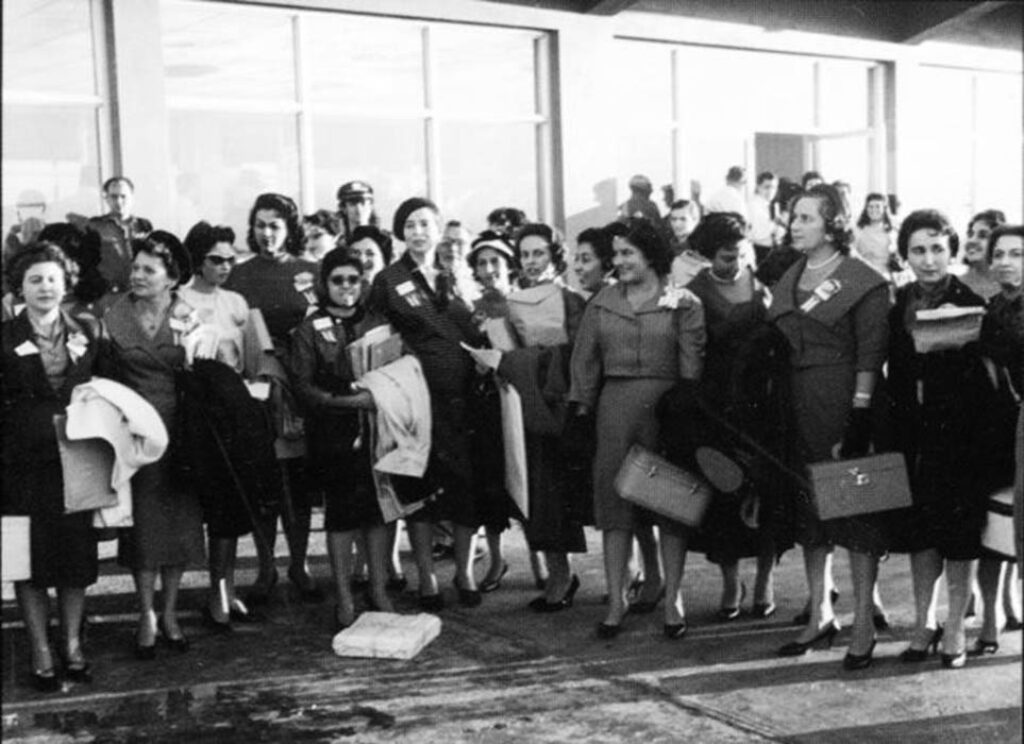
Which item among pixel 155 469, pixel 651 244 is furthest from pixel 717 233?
pixel 155 469

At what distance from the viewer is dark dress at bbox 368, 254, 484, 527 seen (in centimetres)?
544

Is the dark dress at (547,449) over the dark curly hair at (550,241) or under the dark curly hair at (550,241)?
under

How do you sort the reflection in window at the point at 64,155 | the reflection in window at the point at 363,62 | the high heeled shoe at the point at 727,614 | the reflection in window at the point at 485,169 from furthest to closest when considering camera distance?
the reflection in window at the point at 485,169
the reflection in window at the point at 363,62
the reflection in window at the point at 64,155
the high heeled shoe at the point at 727,614

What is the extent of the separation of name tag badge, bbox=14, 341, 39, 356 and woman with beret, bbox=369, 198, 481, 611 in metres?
1.49

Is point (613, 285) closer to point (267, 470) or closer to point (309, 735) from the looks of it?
point (267, 470)

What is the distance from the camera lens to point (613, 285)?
524 cm

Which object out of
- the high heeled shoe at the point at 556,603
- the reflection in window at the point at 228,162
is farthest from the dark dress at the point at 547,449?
the reflection in window at the point at 228,162

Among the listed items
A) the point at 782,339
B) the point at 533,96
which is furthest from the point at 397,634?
the point at 533,96

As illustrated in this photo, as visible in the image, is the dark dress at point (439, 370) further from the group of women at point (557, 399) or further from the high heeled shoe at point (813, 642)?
the high heeled shoe at point (813, 642)

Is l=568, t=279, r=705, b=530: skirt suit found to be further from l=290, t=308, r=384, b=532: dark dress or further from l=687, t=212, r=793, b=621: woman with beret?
l=290, t=308, r=384, b=532: dark dress

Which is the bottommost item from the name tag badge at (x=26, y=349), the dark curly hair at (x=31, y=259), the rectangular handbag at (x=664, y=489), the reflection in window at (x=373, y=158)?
the rectangular handbag at (x=664, y=489)

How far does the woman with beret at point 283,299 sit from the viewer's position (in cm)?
567

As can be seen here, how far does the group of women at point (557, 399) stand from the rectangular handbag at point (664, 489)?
13cm

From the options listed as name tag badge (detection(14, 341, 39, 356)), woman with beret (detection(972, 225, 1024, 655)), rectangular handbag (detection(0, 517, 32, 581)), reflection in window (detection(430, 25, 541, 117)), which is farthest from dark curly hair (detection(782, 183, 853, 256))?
reflection in window (detection(430, 25, 541, 117))
